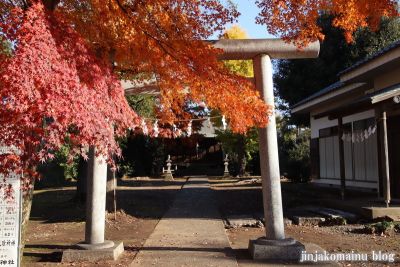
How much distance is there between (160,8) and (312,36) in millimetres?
3048

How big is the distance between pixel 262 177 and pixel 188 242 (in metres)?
2.28

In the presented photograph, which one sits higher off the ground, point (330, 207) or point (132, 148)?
point (132, 148)

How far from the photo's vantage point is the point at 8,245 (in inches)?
231

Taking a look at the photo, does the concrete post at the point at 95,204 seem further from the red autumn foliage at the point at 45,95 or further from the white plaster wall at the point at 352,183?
the white plaster wall at the point at 352,183

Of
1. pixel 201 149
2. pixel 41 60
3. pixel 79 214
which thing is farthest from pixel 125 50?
pixel 201 149

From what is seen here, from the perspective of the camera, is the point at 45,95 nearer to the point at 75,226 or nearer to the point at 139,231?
the point at 139,231

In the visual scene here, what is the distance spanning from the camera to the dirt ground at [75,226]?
8.47 m

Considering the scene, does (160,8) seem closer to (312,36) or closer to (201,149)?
(312,36)

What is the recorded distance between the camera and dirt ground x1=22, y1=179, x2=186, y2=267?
27.8 ft

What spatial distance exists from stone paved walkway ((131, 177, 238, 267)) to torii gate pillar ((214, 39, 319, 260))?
769 mm

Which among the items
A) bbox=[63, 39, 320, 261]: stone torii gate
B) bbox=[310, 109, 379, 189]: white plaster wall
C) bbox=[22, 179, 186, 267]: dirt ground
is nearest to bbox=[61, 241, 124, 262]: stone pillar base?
bbox=[63, 39, 320, 261]: stone torii gate

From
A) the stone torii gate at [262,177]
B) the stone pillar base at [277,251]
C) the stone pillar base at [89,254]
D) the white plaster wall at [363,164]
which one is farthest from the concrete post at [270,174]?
the white plaster wall at [363,164]

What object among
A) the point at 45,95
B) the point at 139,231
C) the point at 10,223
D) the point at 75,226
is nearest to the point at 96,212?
the point at 10,223

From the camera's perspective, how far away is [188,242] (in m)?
9.27
